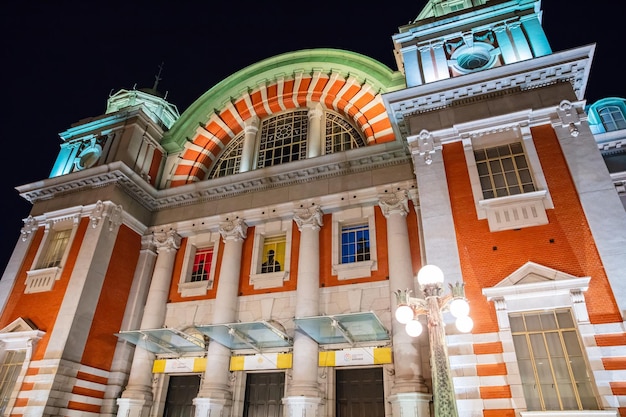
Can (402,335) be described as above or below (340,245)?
below

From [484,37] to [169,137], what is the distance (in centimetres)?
1445

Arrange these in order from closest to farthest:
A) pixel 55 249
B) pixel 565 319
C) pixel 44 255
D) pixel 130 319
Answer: pixel 565 319, pixel 130 319, pixel 44 255, pixel 55 249

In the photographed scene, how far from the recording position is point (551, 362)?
9172mm

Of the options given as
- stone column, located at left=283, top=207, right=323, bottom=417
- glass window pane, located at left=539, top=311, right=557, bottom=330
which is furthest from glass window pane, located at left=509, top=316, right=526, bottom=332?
stone column, located at left=283, top=207, right=323, bottom=417

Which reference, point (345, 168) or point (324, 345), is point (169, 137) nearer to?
point (345, 168)

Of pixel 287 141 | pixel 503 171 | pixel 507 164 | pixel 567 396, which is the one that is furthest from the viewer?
pixel 287 141

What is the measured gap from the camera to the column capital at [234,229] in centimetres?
1661

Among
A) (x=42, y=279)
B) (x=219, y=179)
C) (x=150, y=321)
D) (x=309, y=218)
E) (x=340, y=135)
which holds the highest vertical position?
(x=340, y=135)

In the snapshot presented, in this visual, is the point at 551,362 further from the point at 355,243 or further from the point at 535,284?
the point at 355,243

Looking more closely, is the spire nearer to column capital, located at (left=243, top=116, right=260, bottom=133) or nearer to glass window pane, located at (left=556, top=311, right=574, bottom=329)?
column capital, located at (left=243, top=116, right=260, bottom=133)

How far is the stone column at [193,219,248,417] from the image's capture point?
44.0ft

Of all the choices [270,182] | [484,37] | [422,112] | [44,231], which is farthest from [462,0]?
[44,231]

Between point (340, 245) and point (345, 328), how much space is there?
365 cm

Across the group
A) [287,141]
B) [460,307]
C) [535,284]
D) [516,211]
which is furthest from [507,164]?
[287,141]
